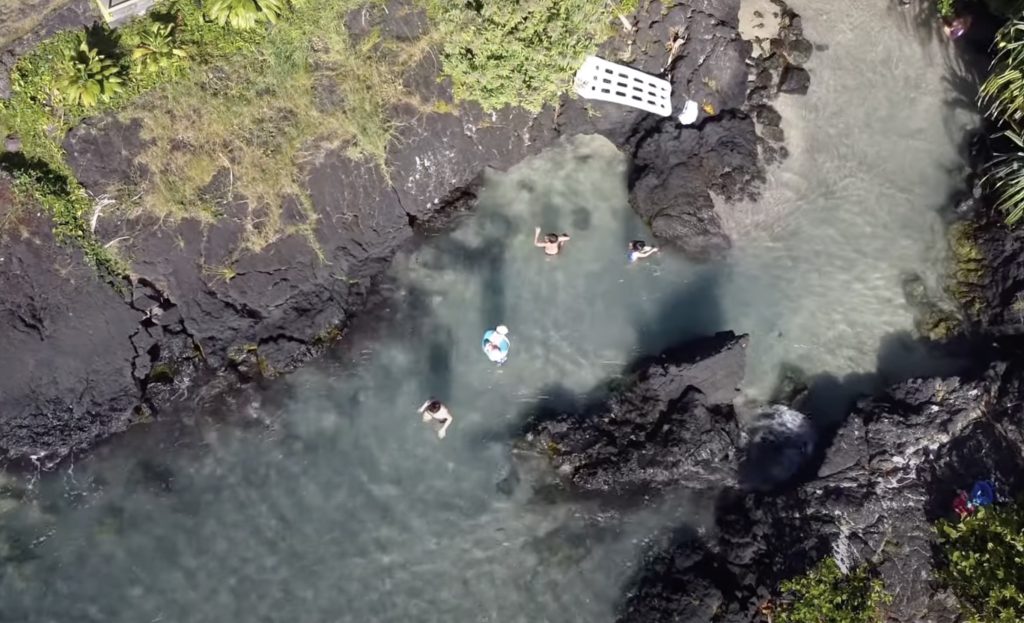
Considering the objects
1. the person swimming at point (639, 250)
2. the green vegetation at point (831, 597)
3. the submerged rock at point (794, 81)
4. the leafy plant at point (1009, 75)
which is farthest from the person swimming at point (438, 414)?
the leafy plant at point (1009, 75)

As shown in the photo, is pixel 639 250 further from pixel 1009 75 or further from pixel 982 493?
pixel 982 493

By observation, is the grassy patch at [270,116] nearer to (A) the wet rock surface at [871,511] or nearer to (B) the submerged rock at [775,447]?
(B) the submerged rock at [775,447]

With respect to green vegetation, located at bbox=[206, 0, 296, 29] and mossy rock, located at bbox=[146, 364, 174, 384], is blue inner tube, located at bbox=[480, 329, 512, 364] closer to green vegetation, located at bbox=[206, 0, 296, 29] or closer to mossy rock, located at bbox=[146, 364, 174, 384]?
mossy rock, located at bbox=[146, 364, 174, 384]

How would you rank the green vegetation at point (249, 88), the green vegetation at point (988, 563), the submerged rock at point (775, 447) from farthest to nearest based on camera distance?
1. the submerged rock at point (775, 447)
2. the green vegetation at point (249, 88)
3. the green vegetation at point (988, 563)

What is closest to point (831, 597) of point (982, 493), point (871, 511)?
point (871, 511)

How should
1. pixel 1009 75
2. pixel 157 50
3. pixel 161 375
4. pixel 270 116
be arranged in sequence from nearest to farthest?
pixel 157 50, pixel 1009 75, pixel 270 116, pixel 161 375

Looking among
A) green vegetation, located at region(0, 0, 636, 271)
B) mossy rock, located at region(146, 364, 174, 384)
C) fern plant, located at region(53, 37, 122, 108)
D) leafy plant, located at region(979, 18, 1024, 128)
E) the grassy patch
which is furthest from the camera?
mossy rock, located at region(146, 364, 174, 384)

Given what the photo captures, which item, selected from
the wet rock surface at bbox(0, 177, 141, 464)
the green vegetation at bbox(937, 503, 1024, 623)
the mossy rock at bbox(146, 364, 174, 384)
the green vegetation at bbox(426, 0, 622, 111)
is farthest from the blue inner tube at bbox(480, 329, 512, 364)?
the green vegetation at bbox(937, 503, 1024, 623)
